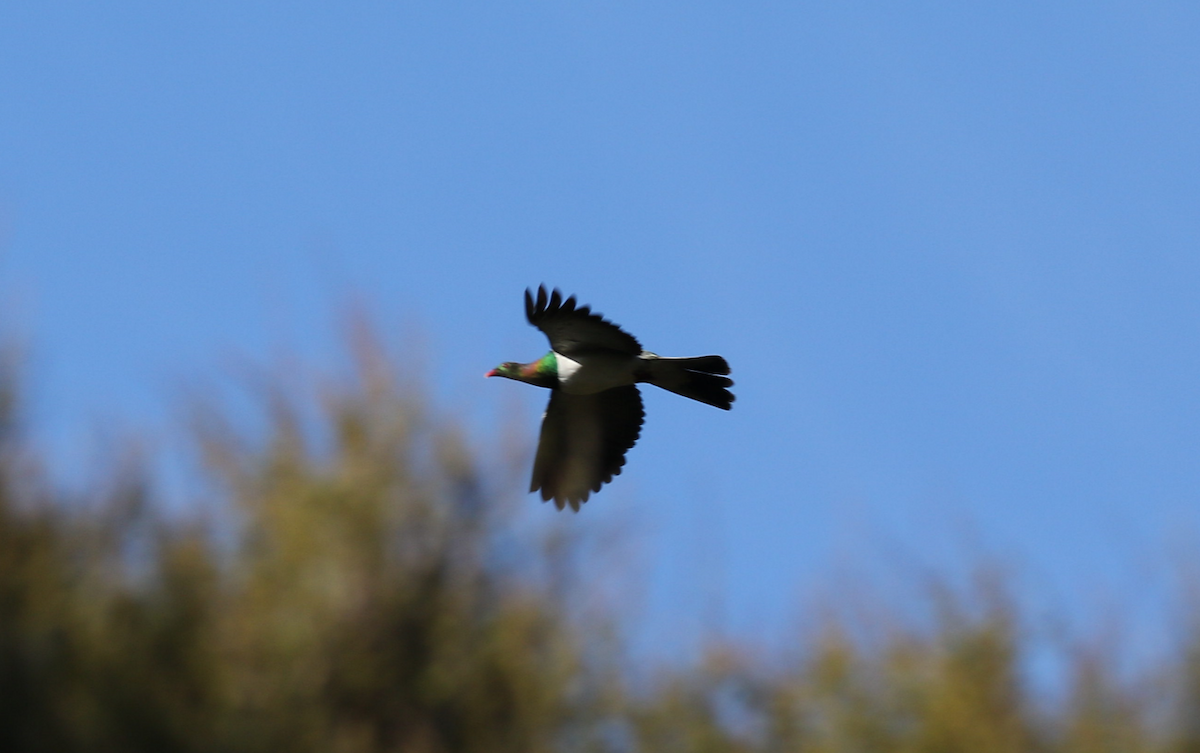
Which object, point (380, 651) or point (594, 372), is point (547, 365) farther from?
point (380, 651)

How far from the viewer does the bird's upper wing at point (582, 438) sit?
470 inches

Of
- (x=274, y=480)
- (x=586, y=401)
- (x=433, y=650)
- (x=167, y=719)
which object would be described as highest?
(x=586, y=401)

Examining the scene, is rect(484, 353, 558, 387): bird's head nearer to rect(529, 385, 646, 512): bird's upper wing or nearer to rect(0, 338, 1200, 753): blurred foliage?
rect(529, 385, 646, 512): bird's upper wing

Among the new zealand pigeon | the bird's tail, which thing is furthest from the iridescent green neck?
the bird's tail

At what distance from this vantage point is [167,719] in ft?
23.4

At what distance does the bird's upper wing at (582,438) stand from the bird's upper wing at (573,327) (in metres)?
1.02

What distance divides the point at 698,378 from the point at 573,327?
1.37 metres

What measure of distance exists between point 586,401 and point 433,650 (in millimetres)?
4054

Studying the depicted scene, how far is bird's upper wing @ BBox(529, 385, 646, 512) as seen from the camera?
11.9 meters

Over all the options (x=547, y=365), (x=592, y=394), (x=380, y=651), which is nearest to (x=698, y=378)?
(x=592, y=394)

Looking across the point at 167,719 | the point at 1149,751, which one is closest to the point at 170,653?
the point at 167,719

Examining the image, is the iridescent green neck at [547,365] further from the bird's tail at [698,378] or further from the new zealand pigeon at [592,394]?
the bird's tail at [698,378]

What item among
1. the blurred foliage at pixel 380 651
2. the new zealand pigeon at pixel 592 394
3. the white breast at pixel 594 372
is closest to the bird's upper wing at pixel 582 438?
the new zealand pigeon at pixel 592 394

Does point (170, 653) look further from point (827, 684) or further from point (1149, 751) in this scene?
point (1149, 751)
